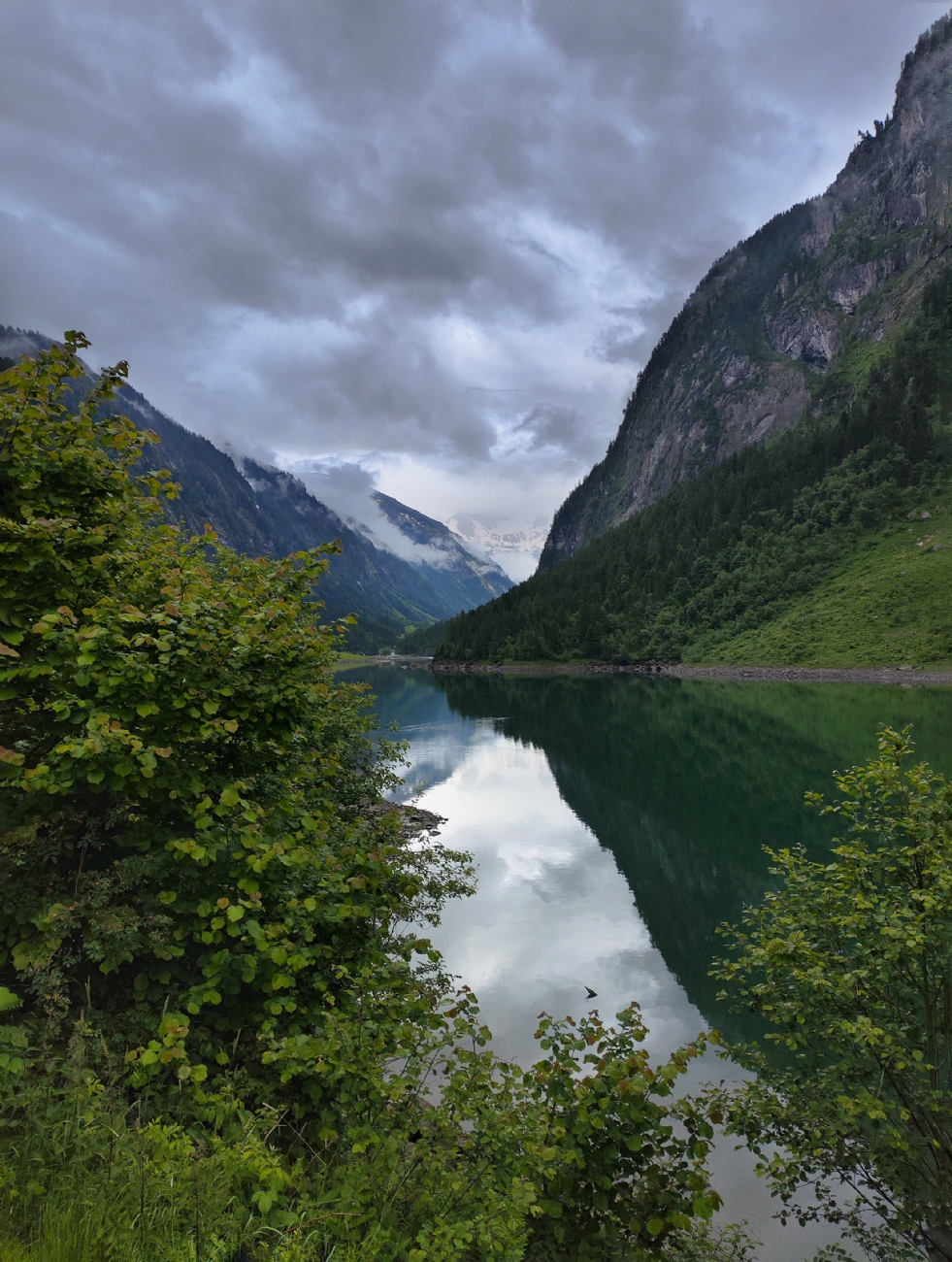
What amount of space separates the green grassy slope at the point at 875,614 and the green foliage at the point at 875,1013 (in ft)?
334

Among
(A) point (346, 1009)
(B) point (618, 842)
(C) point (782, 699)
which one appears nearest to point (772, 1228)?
(A) point (346, 1009)

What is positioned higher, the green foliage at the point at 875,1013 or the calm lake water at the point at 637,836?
the green foliage at the point at 875,1013

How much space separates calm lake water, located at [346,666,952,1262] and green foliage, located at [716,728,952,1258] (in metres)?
2.76

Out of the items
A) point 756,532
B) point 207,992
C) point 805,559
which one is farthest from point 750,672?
point 207,992

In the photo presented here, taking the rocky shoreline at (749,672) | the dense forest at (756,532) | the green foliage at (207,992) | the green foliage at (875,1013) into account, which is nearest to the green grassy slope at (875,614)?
the rocky shoreline at (749,672)

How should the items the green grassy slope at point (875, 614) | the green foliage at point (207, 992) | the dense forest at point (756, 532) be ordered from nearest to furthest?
the green foliage at point (207, 992), the green grassy slope at point (875, 614), the dense forest at point (756, 532)

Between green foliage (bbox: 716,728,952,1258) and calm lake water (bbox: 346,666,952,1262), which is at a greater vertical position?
green foliage (bbox: 716,728,952,1258)

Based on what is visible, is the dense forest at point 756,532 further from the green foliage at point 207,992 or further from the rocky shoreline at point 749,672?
the green foliage at point 207,992

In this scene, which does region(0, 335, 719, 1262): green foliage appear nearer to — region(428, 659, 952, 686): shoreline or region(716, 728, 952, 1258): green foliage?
region(716, 728, 952, 1258): green foliage

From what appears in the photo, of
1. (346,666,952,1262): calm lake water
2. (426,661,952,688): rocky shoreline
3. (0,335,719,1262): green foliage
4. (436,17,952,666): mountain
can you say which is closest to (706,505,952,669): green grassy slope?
(436,17,952,666): mountain

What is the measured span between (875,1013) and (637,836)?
26.9 metres

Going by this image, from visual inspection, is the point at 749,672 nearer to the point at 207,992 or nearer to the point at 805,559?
the point at 805,559

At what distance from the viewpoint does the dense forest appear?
140 m

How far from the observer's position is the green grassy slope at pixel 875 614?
97.6 metres
